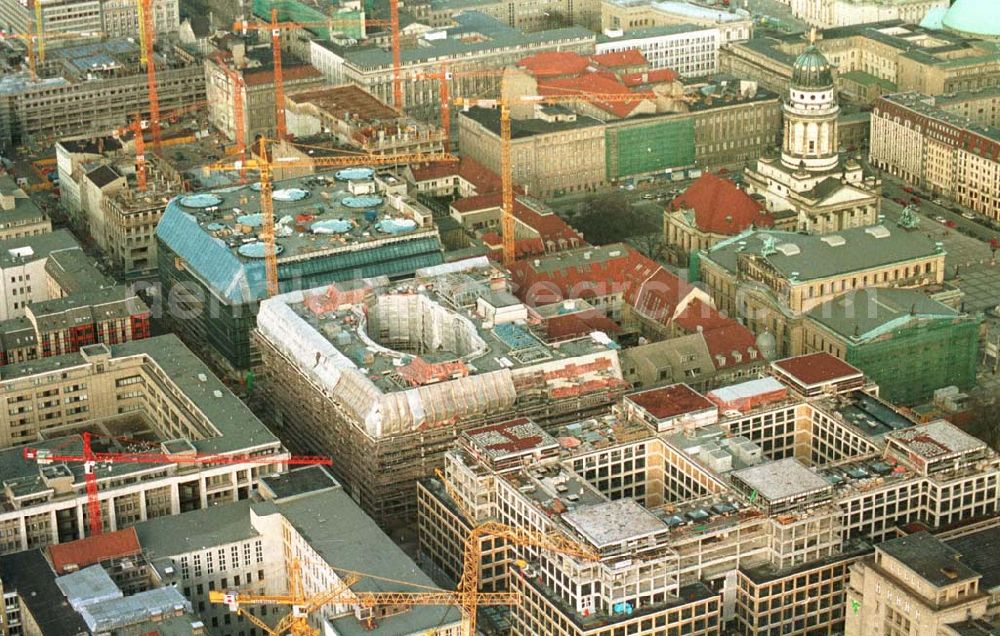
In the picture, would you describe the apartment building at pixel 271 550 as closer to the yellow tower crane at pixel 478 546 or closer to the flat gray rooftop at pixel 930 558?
the yellow tower crane at pixel 478 546

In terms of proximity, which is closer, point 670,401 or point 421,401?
point 670,401

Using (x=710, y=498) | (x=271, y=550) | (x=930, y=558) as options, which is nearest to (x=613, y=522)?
(x=710, y=498)

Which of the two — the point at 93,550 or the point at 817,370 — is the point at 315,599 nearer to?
the point at 93,550

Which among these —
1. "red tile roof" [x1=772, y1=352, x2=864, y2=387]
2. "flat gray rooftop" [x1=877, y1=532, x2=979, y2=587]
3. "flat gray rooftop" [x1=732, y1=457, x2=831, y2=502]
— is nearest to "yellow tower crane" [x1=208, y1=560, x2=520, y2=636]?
"flat gray rooftop" [x1=732, y1=457, x2=831, y2=502]

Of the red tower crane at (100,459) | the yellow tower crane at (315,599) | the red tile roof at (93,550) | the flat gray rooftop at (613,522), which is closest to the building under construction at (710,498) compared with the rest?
the flat gray rooftop at (613,522)

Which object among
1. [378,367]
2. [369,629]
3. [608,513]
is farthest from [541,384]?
[369,629]

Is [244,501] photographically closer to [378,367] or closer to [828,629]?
[378,367]
